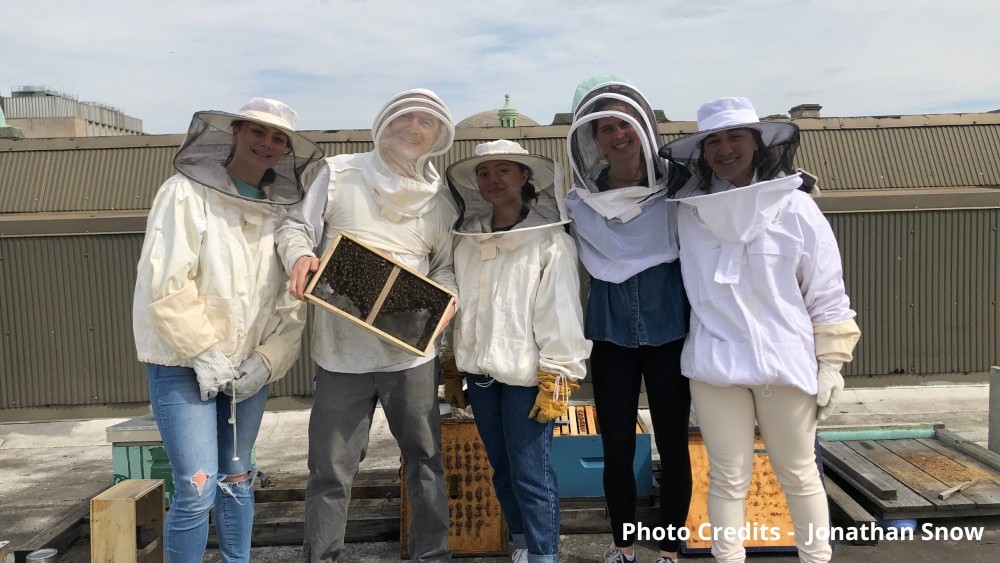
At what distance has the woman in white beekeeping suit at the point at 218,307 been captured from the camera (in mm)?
2186

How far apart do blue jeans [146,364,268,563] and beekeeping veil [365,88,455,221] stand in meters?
0.88

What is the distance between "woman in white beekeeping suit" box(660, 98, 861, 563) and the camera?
230cm

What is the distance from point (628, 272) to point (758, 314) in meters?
0.47

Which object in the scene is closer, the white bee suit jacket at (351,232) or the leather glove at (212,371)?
the leather glove at (212,371)

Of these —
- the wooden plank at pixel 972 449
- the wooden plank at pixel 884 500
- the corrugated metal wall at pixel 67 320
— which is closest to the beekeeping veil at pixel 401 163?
the wooden plank at pixel 884 500

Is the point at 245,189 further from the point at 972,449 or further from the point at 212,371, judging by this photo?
the point at 972,449

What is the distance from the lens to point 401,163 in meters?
2.46

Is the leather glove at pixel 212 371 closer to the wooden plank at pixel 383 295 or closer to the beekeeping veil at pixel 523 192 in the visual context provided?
the wooden plank at pixel 383 295

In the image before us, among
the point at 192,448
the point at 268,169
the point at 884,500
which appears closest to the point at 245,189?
the point at 268,169

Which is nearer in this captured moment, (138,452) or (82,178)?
(138,452)

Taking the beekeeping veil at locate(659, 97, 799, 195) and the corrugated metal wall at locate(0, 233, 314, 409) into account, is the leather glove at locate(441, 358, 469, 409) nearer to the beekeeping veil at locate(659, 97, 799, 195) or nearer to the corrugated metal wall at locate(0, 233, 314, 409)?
the beekeeping veil at locate(659, 97, 799, 195)

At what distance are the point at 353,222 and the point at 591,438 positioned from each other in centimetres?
164

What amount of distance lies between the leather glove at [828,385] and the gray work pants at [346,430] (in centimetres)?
135

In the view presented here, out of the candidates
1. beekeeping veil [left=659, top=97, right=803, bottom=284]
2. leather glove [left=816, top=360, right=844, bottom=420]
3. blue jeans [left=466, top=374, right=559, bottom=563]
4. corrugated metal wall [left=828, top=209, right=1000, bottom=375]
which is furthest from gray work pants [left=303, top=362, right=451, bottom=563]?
corrugated metal wall [left=828, top=209, right=1000, bottom=375]
